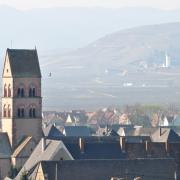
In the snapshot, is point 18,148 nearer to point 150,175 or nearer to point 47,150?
point 47,150

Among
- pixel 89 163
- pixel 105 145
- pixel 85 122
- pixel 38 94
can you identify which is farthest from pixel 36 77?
pixel 85 122

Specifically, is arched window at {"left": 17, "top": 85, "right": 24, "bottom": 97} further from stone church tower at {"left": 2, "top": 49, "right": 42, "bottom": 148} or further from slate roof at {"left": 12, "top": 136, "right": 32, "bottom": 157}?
slate roof at {"left": 12, "top": 136, "right": 32, "bottom": 157}

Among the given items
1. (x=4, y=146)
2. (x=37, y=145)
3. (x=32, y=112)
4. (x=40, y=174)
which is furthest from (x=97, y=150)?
(x=40, y=174)

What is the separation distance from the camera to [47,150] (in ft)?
283

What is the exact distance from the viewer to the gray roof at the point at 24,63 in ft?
323

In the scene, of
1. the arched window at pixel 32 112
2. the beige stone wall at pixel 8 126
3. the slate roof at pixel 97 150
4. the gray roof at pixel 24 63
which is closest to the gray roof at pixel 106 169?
the slate roof at pixel 97 150

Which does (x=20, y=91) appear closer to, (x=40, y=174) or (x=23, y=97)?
(x=23, y=97)

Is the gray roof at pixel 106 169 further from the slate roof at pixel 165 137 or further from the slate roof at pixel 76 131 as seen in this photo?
the slate roof at pixel 76 131

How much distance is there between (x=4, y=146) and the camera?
97.0 metres

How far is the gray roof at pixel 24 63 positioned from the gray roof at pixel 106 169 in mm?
22674

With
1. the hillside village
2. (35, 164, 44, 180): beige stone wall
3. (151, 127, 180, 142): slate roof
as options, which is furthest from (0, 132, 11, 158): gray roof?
(35, 164, 44, 180): beige stone wall

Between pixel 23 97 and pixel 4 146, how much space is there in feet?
15.3

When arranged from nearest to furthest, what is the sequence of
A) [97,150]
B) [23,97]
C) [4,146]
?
[97,150] < [4,146] < [23,97]

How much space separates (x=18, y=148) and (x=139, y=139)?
17.0 meters
